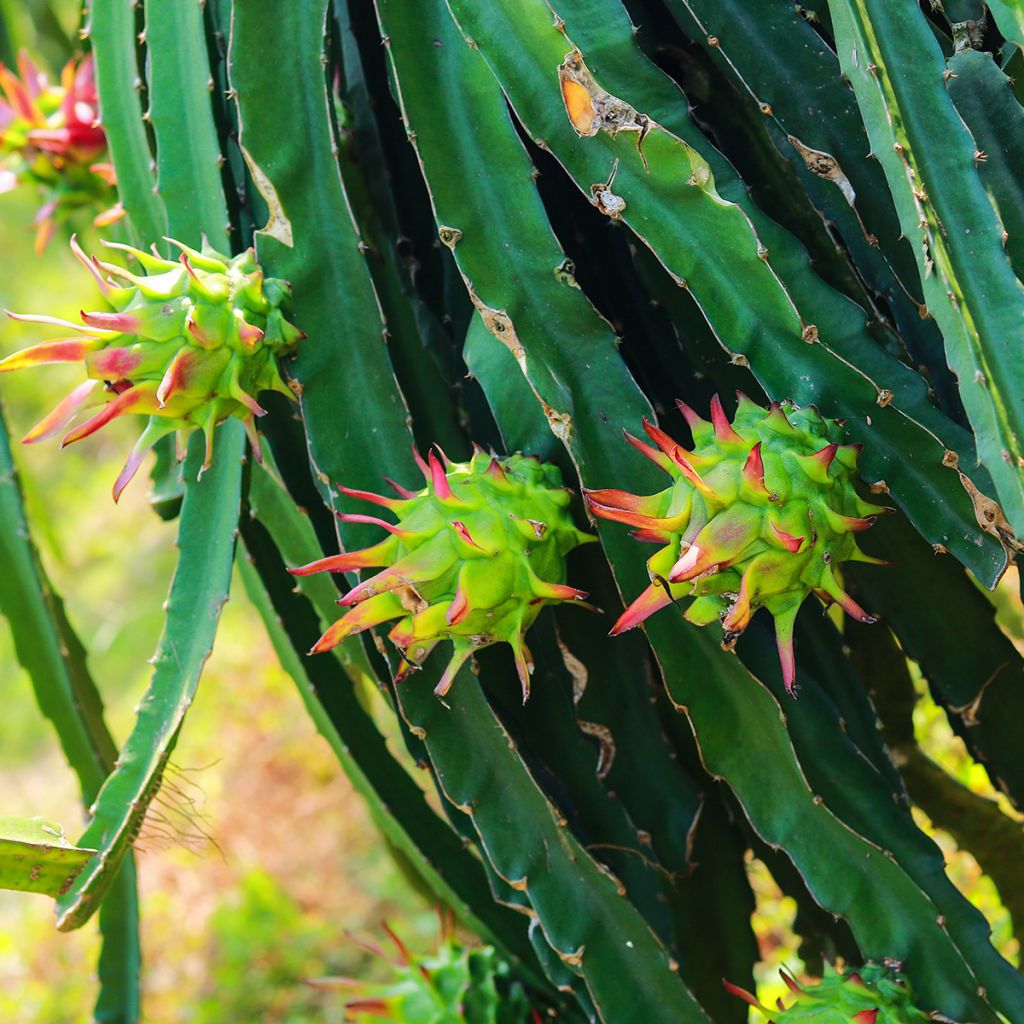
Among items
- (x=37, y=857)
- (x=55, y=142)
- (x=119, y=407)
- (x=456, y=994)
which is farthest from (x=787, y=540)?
(x=55, y=142)

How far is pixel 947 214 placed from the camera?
735 mm

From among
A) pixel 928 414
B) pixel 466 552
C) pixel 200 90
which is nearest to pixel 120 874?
pixel 466 552

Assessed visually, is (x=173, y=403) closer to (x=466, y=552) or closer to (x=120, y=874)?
(x=466, y=552)

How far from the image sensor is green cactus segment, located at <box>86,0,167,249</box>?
1081 millimetres

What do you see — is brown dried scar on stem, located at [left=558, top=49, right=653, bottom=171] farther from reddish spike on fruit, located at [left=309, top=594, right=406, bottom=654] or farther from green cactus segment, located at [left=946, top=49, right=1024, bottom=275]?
reddish spike on fruit, located at [left=309, top=594, right=406, bottom=654]

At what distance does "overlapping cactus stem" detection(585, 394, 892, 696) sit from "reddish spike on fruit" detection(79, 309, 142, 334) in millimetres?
348

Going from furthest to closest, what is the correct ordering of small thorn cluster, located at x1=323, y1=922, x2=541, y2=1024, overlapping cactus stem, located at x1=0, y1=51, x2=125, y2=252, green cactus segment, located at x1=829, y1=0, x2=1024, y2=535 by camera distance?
overlapping cactus stem, located at x1=0, y1=51, x2=125, y2=252, small thorn cluster, located at x1=323, y1=922, x2=541, y2=1024, green cactus segment, located at x1=829, y1=0, x2=1024, y2=535

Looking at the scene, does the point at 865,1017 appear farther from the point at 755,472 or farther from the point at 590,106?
the point at 590,106

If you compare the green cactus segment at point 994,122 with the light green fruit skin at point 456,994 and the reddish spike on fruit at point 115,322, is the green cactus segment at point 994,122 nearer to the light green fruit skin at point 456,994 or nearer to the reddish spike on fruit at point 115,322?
the reddish spike on fruit at point 115,322

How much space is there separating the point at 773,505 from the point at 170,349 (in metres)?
0.44

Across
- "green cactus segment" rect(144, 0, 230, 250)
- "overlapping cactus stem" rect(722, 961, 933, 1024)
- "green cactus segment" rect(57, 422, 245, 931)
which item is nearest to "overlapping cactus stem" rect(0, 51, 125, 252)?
"green cactus segment" rect(144, 0, 230, 250)

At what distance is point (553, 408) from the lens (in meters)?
0.82

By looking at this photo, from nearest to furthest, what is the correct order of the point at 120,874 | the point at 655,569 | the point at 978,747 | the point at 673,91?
the point at 655,569, the point at 673,91, the point at 978,747, the point at 120,874

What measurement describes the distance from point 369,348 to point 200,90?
295 millimetres
